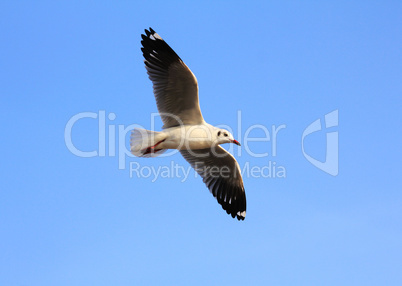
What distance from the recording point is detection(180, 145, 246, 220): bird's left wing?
8.34m

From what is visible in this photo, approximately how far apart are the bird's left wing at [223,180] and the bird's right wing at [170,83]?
3.44 feet

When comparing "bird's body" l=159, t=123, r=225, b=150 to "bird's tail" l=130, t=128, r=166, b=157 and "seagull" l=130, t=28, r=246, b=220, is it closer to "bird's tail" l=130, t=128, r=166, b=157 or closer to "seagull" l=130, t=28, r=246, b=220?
"seagull" l=130, t=28, r=246, b=220

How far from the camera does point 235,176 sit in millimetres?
8367

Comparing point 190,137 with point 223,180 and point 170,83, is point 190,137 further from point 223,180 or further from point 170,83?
point 223,180

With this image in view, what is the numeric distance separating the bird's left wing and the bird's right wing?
41.3 inches

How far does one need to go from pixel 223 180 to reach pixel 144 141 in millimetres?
1771

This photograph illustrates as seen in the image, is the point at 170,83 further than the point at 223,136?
No

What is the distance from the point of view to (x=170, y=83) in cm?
719

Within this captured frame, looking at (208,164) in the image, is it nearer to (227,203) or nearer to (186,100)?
(227,203)

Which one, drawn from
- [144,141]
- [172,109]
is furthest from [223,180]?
[144,141]

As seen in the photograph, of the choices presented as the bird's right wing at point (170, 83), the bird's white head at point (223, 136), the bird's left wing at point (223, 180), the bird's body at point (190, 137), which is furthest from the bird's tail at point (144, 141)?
the bird's left wing at point (223, 180)

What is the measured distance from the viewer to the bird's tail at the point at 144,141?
721cm

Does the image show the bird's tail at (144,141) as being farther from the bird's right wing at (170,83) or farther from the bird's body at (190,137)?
the bird's right wing at (170,83)

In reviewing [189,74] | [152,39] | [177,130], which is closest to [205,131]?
[177,130]
